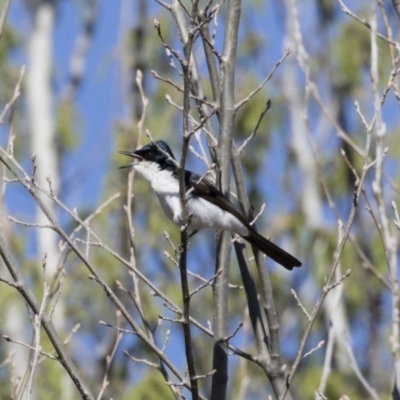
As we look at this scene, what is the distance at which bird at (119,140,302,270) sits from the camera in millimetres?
4719

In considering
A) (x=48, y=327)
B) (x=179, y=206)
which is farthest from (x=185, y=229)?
(x=179, y=206)

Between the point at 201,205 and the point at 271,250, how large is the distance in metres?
0.41

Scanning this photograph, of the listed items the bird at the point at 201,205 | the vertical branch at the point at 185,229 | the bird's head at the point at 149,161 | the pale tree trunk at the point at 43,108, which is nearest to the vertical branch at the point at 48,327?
the vertical branch at the point at 185,229

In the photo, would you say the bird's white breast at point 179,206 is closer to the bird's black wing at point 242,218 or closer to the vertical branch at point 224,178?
the bird's black wing at point 242,218

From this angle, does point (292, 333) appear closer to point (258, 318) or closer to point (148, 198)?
point (148, 198)

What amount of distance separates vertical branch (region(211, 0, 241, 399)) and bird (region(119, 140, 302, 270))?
237 millimetres

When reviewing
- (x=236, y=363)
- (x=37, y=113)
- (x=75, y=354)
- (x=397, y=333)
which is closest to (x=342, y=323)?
(x=236, y=363)

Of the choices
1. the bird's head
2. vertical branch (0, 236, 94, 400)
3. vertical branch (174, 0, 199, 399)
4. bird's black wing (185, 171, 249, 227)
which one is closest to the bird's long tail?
bird's black wing (185, 171, 249, 227)

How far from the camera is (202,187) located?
190 inches

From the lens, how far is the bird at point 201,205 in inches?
186

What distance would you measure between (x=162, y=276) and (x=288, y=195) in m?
2.51

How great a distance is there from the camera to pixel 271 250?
4918 millimetres

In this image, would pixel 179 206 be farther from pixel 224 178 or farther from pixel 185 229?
pixel 185 229

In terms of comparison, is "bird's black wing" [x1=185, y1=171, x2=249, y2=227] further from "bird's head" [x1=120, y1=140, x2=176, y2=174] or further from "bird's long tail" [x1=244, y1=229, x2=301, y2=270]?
"bird's head" [x1=120, y1=140, x2=176, y2=174]
